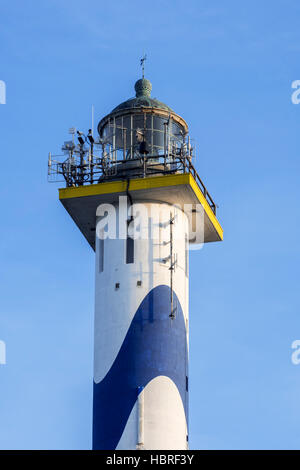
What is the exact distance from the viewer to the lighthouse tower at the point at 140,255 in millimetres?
62281

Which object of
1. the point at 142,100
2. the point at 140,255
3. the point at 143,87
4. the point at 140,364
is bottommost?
the point at 140,364

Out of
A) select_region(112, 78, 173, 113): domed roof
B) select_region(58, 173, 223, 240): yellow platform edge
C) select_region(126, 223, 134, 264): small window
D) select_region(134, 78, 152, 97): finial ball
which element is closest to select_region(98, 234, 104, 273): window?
select_region(126, 223, 134, 264): small window

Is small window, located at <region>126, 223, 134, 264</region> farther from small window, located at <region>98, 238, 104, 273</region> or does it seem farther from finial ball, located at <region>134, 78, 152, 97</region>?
finial ball, located at <region>134, 78, 152, 97</region>

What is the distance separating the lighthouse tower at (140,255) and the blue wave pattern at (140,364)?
46 mm

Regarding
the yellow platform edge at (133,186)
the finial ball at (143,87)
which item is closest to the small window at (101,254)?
the yellow platform edge at (133,186)

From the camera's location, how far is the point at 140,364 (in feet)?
206

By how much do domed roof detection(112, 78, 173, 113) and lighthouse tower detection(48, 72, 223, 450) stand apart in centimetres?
8

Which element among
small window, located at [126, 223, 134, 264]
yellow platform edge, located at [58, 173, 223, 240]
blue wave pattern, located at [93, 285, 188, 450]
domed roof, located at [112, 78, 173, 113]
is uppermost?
domed roof, located at [112, 78, 173, 113]

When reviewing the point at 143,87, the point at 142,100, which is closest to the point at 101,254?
the point at 142,100

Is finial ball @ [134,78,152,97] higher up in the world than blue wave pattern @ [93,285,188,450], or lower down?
higher up

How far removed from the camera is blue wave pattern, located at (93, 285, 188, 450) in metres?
62.1

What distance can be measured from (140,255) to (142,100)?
892 centimetres

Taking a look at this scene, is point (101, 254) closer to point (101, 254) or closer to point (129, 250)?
point (101, 254)
